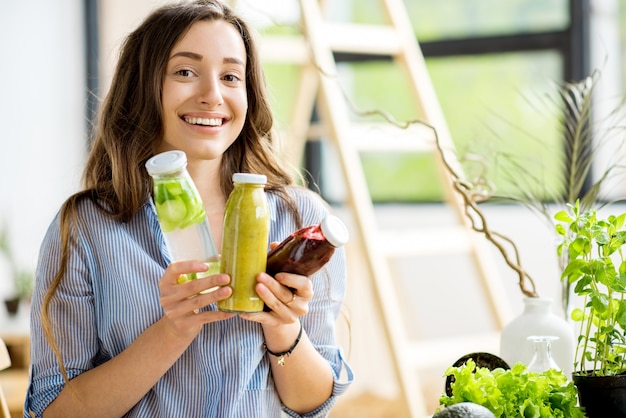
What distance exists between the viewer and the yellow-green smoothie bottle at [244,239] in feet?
3.79

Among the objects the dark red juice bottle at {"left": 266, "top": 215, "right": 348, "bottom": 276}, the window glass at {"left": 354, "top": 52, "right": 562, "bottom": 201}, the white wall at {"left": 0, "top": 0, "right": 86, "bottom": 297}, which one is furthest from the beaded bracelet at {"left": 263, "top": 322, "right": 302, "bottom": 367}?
the white wall at {"left": 0, "top": 0, "right": 86, "bottom": 297}

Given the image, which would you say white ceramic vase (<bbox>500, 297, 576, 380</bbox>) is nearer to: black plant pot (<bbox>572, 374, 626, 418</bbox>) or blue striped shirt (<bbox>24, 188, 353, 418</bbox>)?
black plant pot (<bbox>572, 374, 626, 418</bbox>)

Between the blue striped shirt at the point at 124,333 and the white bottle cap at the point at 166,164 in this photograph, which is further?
the blue striped shirt at the point at 124,333

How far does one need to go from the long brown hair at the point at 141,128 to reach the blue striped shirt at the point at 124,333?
2 centimetres

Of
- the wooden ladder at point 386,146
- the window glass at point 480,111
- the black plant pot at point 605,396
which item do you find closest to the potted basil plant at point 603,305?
the black plant pot at point 605,396

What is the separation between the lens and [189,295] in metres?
1.23

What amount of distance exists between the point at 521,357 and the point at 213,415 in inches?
20.5

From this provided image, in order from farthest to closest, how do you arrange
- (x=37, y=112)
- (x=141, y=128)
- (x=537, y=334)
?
(x=37, y=112)
(x=141, y=128)
(x=537, y=334)

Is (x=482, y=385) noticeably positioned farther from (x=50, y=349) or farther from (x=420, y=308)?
(x=420, y=308)

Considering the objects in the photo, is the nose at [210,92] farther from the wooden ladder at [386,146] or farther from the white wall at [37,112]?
the white wall at [37,112]

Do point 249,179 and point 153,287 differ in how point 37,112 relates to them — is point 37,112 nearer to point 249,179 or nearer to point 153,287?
point 153,287

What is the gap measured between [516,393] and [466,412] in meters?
0.15

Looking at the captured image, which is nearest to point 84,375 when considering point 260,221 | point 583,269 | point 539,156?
point 260,221

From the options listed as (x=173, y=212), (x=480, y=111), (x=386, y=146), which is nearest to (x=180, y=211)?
(x=173, y=212)
